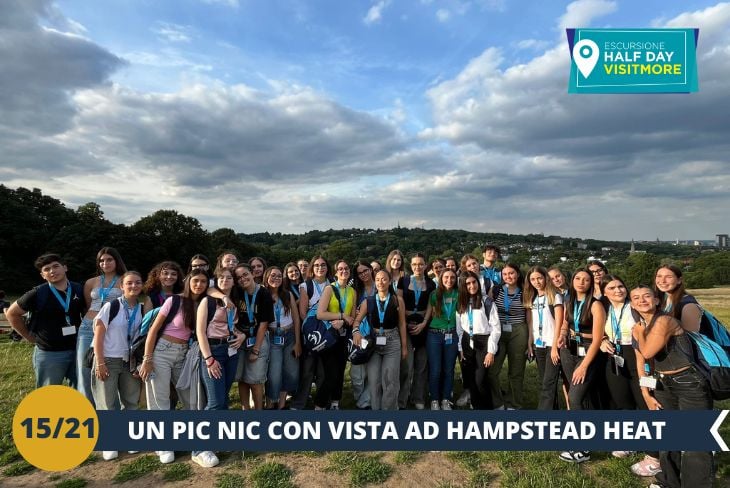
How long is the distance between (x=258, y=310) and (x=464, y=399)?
12.2 feet

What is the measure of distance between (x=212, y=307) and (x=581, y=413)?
4646mm

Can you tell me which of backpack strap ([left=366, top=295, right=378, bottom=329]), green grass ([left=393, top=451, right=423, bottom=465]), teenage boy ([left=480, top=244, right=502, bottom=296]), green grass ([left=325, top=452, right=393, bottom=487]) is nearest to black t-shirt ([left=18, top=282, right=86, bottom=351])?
green grass ([left=325, top=452, right=393, bottom=487])

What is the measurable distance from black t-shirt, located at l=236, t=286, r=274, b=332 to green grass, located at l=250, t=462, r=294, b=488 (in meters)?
1.69

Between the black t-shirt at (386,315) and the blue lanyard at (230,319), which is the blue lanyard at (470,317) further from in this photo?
the blue lanyard at (230,319)

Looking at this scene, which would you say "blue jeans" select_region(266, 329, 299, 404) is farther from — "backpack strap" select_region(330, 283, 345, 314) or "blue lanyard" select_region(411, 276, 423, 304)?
"blue lanyard" select_region(411, 276, 423, 304)

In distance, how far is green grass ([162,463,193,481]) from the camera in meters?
4.38

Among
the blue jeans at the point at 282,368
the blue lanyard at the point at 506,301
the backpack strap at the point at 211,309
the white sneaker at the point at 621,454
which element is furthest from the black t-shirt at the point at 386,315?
the white sneaker at the point at 621,454

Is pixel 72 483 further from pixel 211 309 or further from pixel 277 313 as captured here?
pixel 277 313

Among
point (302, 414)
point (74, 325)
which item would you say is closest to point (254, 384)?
point (302, 414)

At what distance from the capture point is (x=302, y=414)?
15.9 ft

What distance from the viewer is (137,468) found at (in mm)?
4516

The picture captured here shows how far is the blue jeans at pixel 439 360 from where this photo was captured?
19.6 feet

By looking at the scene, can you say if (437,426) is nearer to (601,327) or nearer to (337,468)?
(337,468)

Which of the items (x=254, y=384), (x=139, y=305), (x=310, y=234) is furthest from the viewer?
(x=310, y=234)
